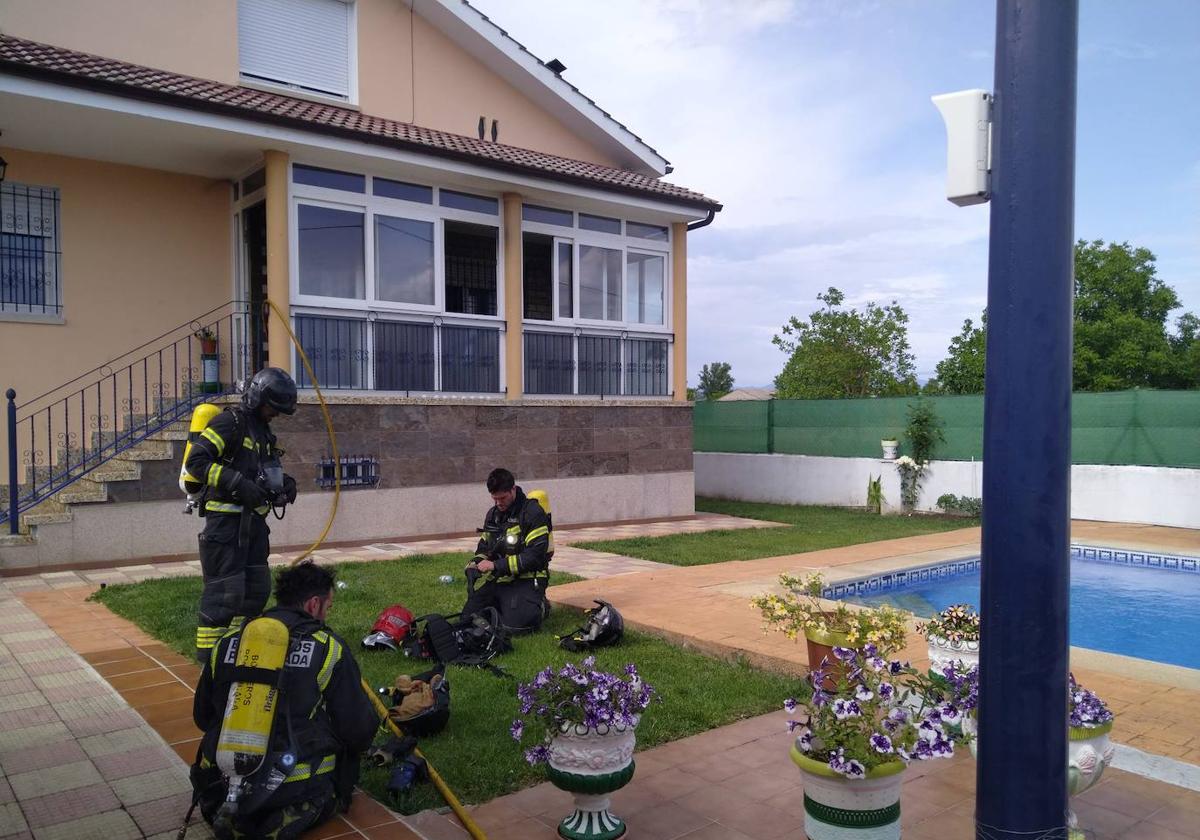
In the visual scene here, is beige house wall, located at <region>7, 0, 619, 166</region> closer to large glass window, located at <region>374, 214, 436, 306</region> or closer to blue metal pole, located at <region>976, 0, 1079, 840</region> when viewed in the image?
large glass window, located at <region>374, 214, 436, 306</region>

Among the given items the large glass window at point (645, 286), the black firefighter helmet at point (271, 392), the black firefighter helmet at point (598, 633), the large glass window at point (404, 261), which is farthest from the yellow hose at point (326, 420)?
the black firefighter helmet at point (271, 392)

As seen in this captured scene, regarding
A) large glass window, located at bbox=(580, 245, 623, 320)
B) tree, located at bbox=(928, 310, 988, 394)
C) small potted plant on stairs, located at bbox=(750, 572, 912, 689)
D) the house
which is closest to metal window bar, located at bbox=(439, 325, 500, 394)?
the house

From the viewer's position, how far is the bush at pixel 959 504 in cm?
1575

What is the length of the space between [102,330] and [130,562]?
137 inches

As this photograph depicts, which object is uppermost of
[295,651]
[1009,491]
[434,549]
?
[1009,491]

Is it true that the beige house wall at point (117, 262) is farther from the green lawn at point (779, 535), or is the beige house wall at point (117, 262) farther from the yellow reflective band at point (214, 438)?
the yellow reflective band at point (214, 438)

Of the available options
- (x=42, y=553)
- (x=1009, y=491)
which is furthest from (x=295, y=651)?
(x=42, y=553)

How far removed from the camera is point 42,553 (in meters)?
9.57

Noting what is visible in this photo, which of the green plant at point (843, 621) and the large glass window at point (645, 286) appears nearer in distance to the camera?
the green plant at point (843, 621)

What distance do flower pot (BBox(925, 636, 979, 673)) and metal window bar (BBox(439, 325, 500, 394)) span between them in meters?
9.20

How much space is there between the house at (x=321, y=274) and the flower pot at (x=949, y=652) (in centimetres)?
856

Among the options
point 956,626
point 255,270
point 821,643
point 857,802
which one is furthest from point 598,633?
point 255,270

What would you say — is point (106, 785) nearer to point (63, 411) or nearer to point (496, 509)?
point (496, 509)

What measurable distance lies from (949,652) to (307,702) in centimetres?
338
